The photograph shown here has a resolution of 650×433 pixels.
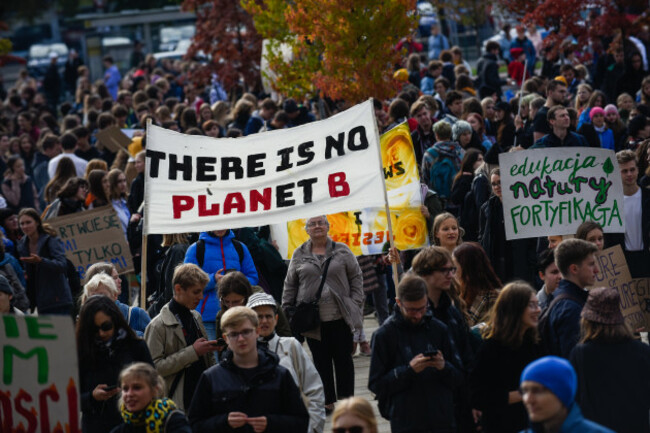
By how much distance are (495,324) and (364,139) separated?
3.30 m

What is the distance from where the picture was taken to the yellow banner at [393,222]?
11.7 metres

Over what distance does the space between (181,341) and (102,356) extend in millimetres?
923

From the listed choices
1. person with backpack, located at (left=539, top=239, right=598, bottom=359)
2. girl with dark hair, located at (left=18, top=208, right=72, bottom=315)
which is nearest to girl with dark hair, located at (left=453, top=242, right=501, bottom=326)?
person with backpack, located at (left=539, top=239, right=598, bottom=359)

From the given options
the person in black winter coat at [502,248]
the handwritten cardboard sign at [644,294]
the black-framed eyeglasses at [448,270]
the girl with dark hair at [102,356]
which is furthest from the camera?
the person in black winter coat at [502,248]

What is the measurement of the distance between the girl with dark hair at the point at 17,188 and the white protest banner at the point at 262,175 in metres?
7.72

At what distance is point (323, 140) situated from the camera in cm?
1001

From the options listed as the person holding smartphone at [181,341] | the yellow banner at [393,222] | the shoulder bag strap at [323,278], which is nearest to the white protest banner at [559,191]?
the yellow banner at [393,222]

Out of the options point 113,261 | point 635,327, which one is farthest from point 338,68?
point 635,327

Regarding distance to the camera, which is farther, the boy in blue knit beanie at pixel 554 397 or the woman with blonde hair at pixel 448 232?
the woman with blonde hair at pixel 448 232

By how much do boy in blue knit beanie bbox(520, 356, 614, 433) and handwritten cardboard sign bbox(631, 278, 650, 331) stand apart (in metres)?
4.74

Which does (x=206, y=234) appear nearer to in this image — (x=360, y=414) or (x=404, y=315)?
(x=404, y=315)

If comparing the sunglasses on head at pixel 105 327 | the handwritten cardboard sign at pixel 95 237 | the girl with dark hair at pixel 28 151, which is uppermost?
the girl with dark hair at pixel 28 151

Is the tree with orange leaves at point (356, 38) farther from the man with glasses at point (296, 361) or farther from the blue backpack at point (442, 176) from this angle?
the man with glasses at point (296, 361)

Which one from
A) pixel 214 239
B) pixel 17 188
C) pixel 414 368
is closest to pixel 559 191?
pixel 214 239
